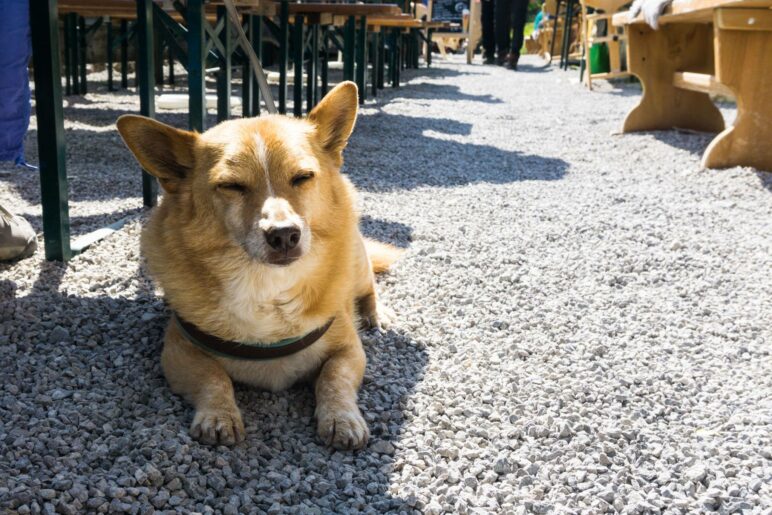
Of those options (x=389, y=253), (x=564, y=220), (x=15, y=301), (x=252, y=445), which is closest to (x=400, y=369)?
(x=252, y=445)

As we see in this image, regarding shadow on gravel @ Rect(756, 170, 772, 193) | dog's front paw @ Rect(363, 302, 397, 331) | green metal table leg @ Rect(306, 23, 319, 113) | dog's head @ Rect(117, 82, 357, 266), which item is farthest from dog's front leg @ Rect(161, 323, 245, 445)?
green metal table leg @ Rect(306, 23, 319, 113)

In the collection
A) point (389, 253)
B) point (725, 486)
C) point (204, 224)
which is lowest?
point (725, 486)

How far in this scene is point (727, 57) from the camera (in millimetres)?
4719

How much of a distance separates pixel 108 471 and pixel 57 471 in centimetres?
10

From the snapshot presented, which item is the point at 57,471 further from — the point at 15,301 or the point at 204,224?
the point at 15,301

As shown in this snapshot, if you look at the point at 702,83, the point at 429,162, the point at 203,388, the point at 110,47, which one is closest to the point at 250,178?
the point at 203,388

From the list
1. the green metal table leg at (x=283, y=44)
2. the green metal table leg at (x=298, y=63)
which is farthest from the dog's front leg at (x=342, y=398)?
the green metal table leg at (x=298, y=63)

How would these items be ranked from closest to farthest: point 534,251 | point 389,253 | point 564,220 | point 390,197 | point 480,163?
point 389,253, point 534,251, point 564,220, point 390,197, point 480,163

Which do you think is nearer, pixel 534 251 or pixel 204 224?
pixel 204 224

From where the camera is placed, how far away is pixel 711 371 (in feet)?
7.52

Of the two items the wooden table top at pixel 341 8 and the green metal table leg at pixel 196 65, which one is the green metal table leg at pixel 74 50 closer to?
the wooden table top at pixel 341 8

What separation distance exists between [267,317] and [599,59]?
1037 cm

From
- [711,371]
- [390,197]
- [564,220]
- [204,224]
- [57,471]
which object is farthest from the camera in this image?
[390,197]

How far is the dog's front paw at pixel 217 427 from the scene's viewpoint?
177 centimetres
